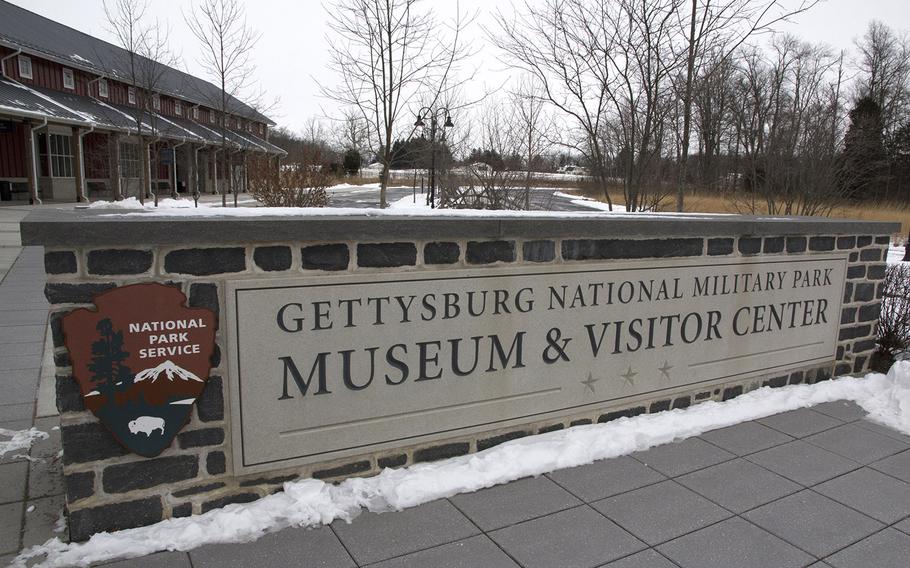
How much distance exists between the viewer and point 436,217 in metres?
3.21

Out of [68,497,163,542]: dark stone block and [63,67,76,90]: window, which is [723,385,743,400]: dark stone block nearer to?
[68,497,163,542]: dark stone block

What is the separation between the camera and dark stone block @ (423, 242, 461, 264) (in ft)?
10.7

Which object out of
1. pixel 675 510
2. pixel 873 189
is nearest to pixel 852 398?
pixel 675 510

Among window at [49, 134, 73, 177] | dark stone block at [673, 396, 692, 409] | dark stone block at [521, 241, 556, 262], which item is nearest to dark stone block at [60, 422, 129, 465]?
dark stone block at [521, 241, 556, 262]

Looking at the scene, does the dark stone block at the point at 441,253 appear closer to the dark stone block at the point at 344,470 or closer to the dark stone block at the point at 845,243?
the dark stone block at the point at 344,470

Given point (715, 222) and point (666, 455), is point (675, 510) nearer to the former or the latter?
point (666, 455)

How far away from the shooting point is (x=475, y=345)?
3.46 meters

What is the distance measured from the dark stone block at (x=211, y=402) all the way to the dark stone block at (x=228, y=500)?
0.38m

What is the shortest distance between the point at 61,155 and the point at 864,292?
25775mm

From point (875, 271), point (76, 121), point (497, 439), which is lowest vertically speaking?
point (497, 439)

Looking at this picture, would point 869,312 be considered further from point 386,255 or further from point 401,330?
point 386,255

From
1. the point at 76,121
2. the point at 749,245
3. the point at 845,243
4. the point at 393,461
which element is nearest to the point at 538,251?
the point at 393,461

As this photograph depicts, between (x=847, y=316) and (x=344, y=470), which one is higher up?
(x=847, y=316)

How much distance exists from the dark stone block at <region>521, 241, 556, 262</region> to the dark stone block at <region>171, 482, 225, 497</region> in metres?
1.93
